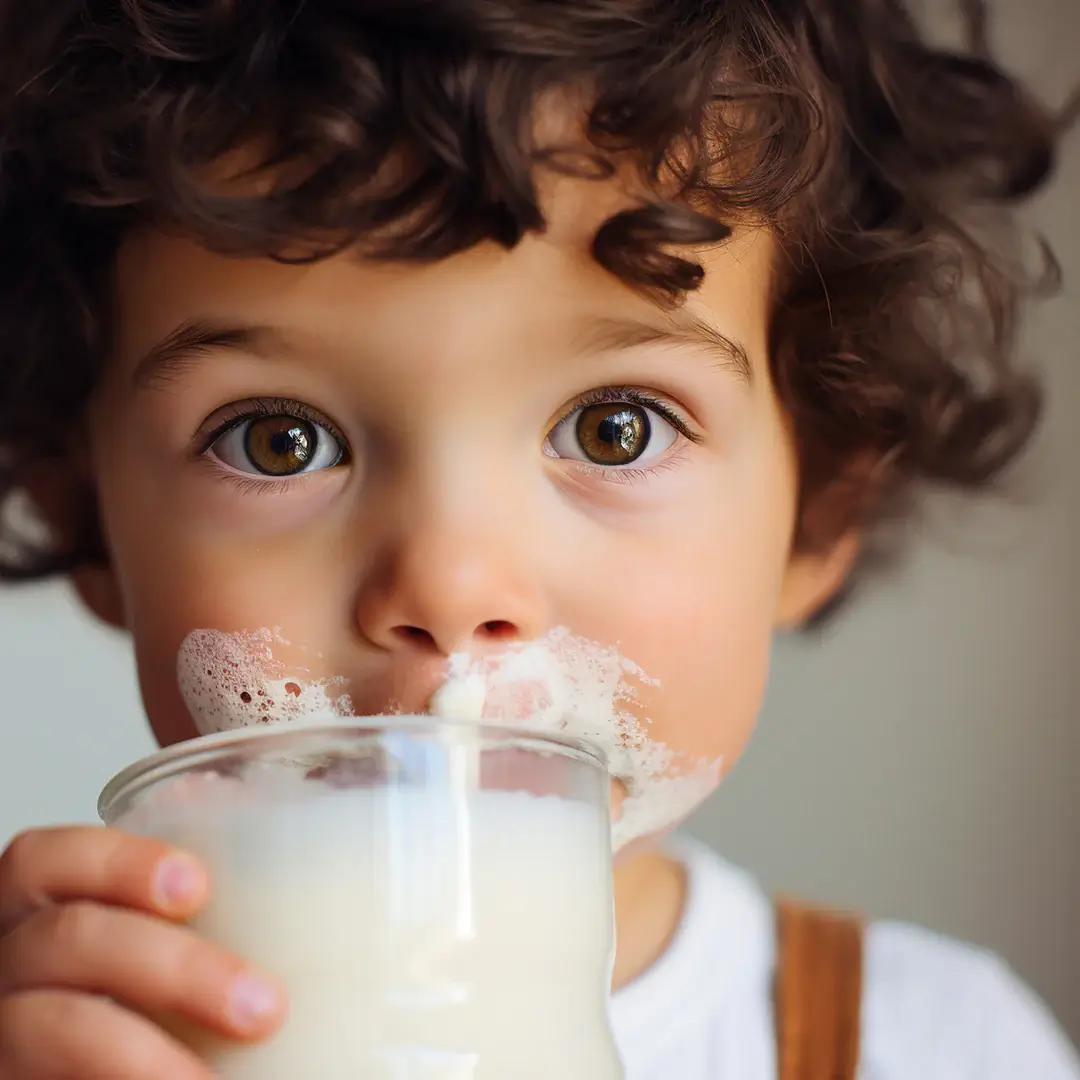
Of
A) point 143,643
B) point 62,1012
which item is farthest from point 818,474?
point 62,1012

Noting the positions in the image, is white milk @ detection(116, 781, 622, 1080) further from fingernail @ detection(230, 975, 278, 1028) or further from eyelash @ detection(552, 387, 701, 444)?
eyelash @ detection(552, 387, 701, 444)

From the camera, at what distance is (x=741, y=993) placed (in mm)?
871

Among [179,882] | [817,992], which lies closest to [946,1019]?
[817,992]

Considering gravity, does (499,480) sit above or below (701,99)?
below

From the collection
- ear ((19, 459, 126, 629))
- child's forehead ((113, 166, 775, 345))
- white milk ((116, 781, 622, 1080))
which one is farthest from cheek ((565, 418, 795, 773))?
ear ((19, 459, 126, 629))

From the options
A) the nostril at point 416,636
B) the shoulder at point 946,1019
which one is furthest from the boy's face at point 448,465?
the shoulder at point 946,1019

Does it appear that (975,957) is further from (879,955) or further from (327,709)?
(327,709)

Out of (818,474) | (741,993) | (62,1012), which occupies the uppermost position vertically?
(818,474)

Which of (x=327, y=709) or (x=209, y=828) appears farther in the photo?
(x=327, y=709)

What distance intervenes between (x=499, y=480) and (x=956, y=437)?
1.60ft

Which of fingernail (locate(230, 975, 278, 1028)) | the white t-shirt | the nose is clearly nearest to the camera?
fingernail (locate(230, 975, 278, 1028))

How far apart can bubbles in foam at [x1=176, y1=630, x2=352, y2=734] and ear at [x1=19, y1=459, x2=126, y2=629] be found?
0.23 meters

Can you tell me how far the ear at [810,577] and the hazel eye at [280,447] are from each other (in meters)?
0.34

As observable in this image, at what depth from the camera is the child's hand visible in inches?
16.7
